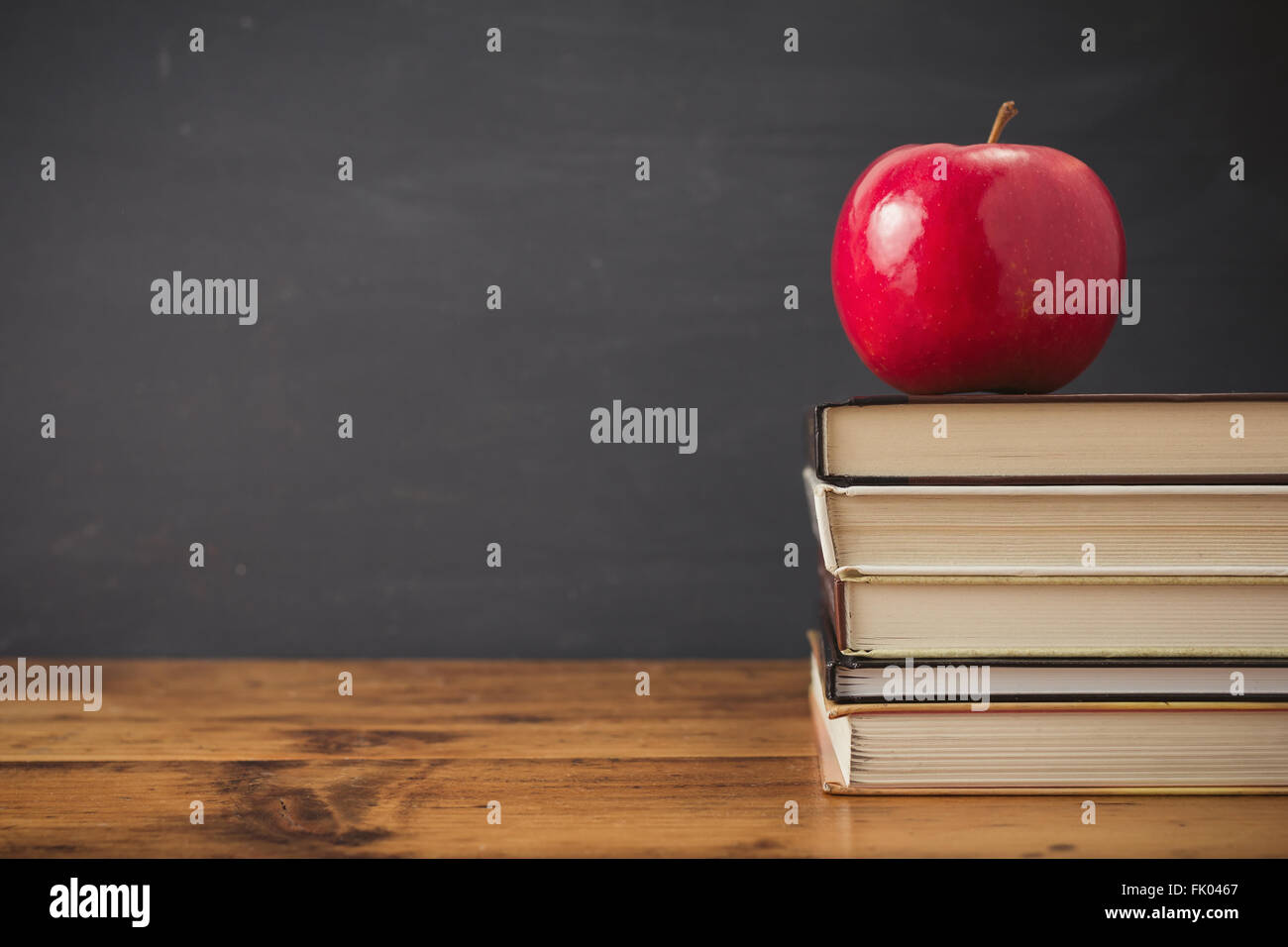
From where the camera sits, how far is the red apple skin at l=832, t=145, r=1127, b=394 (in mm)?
759

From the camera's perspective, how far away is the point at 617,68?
119 cm

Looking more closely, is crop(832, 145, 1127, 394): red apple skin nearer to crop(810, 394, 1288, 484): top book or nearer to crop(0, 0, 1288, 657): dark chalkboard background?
crop(810, 394, 1288, 484): top book

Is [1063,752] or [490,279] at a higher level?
[490,279]

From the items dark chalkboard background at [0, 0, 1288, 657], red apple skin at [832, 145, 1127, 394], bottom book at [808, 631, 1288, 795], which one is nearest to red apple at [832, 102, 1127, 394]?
red apple skin at [832, 145, 1127, 394]

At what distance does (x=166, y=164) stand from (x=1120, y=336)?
1156 mm

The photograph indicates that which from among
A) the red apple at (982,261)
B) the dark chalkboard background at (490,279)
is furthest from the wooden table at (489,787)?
the red apple at (982,261)

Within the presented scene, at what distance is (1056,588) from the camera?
708 mm

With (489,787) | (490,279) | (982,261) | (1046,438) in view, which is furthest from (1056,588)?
(490,279)

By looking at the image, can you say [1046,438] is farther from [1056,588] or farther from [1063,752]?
[1063,752]

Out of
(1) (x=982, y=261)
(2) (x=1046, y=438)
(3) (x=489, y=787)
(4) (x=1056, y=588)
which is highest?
(1) (x=982, y=261)

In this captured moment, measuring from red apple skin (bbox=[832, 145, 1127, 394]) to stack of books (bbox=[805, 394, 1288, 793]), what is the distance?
9 cm

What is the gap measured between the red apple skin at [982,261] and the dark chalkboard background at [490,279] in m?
0.40
